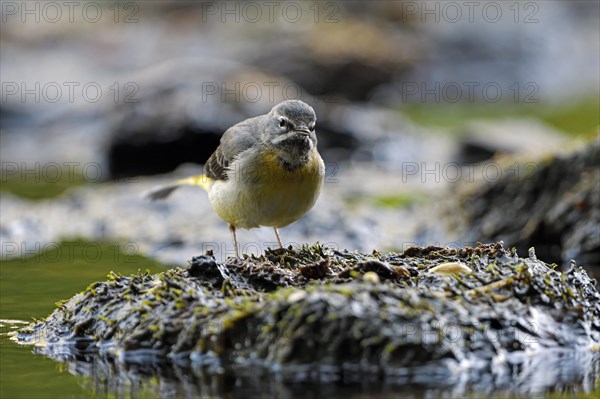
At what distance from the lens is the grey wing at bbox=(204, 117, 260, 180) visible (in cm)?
995

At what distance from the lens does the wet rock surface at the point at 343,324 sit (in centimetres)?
669

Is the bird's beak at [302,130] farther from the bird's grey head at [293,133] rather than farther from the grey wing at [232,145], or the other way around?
the grey wing at [232,145]

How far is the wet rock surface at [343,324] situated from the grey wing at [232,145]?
2.02 metres

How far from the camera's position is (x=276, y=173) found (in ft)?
30.3

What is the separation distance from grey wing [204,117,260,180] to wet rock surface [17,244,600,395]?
202 cm

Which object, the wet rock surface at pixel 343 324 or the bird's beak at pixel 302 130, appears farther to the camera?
the bird's beak at pixel 302 130

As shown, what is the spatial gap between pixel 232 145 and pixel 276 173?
110 cm

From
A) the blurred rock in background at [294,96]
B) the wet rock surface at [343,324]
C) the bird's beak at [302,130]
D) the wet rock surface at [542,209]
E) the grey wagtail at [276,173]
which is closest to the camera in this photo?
the wet rock surface at [343,324]

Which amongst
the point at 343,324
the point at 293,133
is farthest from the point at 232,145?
the point at 343,324

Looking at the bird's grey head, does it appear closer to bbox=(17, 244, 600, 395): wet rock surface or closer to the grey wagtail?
→ the grey wagtail

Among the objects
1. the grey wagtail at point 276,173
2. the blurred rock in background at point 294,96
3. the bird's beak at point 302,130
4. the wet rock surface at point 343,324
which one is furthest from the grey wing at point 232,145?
the blurred rock in background at point 294,96

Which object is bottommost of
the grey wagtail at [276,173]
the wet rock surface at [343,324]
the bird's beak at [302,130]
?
the wet rock surface at [343,324]

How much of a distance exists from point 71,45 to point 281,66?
28.2 ft

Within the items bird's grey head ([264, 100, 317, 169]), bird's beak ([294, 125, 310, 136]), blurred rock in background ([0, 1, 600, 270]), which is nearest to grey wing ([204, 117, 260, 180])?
bird's grey head ([264, 100, 317, 169])
